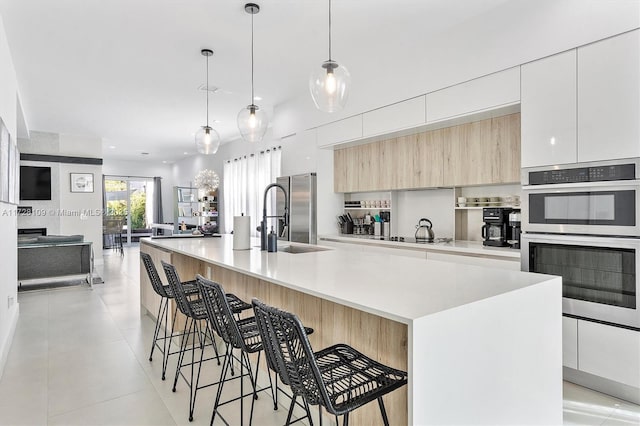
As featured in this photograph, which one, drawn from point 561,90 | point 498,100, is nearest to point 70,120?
point 498,100

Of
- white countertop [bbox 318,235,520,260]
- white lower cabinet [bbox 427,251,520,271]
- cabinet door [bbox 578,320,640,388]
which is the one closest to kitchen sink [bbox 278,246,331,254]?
white countertop [bbox 318,235,520,260]

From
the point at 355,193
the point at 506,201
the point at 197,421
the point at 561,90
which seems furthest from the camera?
the point at 355,193

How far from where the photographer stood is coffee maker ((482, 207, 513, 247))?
144 inches

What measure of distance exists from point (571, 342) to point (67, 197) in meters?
9.30

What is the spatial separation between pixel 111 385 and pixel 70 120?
5.97m

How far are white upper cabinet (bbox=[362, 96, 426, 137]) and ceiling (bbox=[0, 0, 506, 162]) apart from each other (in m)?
0.44

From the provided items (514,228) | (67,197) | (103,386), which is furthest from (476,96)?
(67,197)

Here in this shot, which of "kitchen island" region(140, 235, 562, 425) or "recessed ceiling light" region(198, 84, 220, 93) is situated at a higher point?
"recessed ceiling light" region(198, 84, 220, 93)

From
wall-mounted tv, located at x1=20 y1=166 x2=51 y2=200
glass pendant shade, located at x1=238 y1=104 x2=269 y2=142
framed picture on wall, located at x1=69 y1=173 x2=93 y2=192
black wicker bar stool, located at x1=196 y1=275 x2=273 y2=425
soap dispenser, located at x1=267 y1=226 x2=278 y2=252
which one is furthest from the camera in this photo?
framed picture on wall, located at x1=69 y1=173 x2=93 y2=192

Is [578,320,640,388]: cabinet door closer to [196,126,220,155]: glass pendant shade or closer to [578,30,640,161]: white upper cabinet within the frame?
[578,30,640,161]: white upper cabinet

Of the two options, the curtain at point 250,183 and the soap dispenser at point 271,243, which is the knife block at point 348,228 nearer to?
the curtain at point 250,183

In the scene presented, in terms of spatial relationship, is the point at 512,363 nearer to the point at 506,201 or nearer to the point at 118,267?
the point at 506,201

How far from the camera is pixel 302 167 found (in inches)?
226

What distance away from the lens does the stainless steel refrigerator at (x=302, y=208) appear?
17.9ft
